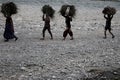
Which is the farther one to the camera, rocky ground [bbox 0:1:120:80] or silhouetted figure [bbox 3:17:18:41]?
silhouetted figure [bbox 3:17:18:41]

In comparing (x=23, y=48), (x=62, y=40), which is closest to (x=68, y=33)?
(x=62, y=40)

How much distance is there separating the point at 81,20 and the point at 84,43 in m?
7.64

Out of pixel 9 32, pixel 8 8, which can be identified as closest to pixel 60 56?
pixel 9 32

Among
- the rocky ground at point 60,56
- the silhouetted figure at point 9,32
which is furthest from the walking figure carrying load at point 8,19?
the rocky ground at point 60,56

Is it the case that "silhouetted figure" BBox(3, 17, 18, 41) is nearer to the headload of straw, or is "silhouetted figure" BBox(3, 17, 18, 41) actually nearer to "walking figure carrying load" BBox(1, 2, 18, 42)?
"walking figure carrying load" BBox(1, 2, 18, 42)

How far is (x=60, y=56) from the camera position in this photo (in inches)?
472

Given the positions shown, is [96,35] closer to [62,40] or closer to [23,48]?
[62,40]

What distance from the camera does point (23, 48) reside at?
43.0 feet

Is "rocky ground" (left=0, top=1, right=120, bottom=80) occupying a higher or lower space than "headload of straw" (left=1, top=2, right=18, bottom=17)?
lower

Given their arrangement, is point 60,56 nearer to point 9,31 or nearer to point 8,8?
point 9,31

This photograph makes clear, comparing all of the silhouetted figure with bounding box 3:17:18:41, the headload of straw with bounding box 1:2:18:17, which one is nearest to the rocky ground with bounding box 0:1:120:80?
the silhouetted figure with bounding box 3:17:18:41

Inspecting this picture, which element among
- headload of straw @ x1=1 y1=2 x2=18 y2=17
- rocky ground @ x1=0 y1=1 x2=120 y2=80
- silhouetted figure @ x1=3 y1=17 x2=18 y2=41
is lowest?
rocky ground @ x1=0 y1=1 x2=120 y2=80

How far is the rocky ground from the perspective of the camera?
10.0 m

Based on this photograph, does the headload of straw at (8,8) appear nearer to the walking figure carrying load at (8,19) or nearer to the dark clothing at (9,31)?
the walking figure carrying load at (8,19)
